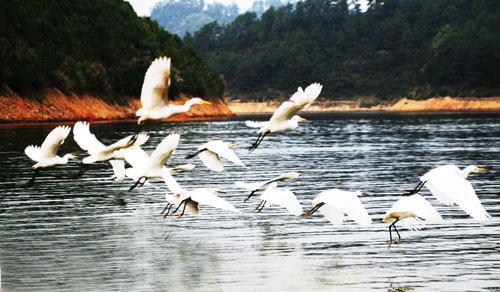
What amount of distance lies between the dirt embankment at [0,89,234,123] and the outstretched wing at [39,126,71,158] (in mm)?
62051

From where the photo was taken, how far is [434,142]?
5481 centimetres

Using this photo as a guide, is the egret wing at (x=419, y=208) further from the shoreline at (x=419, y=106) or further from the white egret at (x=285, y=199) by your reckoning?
the shoreline at (x=419, y=106)

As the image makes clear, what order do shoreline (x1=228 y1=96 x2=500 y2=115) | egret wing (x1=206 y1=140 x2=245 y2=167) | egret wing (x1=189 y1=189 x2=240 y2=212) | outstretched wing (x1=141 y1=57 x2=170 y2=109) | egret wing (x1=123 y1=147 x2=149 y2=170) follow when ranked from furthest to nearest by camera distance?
shoreline (x1=228 y1=96 x2=500 y2=115), egret wing (x1=206 y1=140 x2=245 y2=167), egret wing (x1=189 y1=189 x2=240 y2=212), egret wing (x1=123 y1=147 x2=149 y2=170), outstretched wing (x1=141 y1=57 x2=170 y2=109)

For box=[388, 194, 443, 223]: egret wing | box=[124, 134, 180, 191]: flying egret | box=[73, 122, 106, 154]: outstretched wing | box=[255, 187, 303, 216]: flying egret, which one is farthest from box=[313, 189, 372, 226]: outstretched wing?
box=[73, 122, 106, 154]: outstretched wing

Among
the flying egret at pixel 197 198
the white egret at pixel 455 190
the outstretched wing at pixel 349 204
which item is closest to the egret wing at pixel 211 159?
the flying egret at pixel 197 198

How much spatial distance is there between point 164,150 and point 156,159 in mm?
479

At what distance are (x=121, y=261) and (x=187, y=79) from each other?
10970 cm

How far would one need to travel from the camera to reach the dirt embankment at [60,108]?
3012 inches

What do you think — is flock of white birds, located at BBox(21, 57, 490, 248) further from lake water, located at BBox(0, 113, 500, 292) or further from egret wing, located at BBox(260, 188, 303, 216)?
egret wing, located at BBox(260, 188, 303, 216)

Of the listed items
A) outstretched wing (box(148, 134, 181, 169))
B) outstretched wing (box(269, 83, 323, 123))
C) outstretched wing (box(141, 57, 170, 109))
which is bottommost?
outstretched wing (box(148, 134, 181, 169))

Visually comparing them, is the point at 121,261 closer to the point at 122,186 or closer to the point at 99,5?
the point at 122,186

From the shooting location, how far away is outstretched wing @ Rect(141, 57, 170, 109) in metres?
13.0

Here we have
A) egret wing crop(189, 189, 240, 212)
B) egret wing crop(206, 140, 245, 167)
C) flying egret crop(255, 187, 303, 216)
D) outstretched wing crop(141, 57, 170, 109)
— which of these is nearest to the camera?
outstretched wing crop(141, 57, 170, 109)

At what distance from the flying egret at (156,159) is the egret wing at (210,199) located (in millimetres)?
1436
